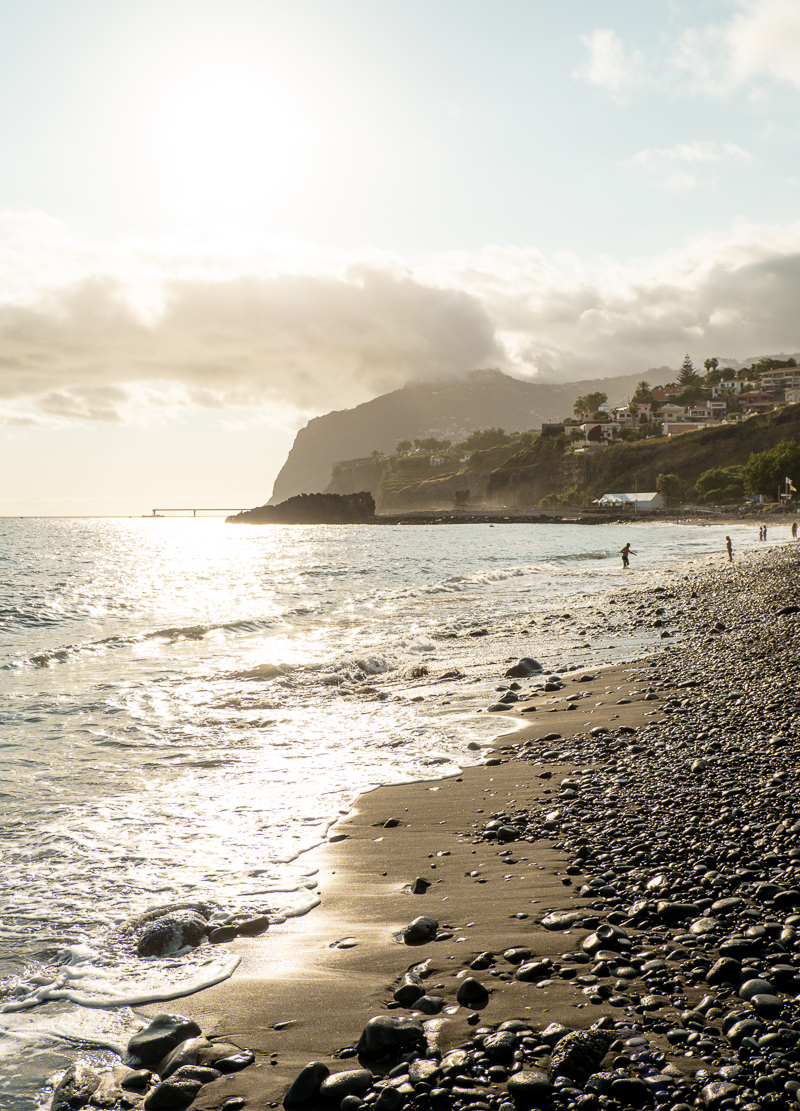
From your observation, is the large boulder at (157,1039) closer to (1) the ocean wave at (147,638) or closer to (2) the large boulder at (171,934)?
(2) the large boulder at (171,934)

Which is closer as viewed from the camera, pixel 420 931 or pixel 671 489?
pixel 420 931

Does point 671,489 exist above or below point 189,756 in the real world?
above

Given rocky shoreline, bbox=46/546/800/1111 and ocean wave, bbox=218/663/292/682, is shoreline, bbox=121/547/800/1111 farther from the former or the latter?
ocean wave, bbox=218/663/292/682

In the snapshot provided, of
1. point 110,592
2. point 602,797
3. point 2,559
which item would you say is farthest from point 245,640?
point 2,559

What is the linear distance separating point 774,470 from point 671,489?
52142 millimetres

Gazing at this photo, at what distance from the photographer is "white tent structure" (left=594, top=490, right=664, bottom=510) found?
606 feet

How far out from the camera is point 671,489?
187 meters

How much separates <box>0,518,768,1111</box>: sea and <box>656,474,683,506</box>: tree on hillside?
6723 inches

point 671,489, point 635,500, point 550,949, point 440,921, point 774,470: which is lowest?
point 440,921

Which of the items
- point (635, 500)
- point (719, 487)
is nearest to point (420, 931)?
point (719, 487)

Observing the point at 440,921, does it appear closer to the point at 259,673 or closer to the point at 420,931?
the point at 420,931

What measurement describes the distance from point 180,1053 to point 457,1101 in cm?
169

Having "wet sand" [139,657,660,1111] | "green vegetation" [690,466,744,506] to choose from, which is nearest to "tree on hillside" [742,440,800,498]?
"green vegetation" [690,466,744,506]

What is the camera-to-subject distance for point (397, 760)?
9.81m
